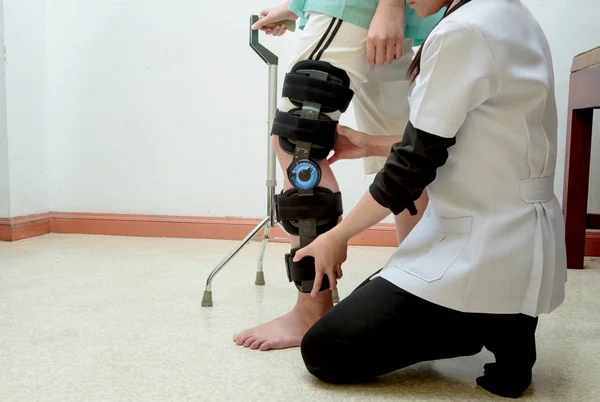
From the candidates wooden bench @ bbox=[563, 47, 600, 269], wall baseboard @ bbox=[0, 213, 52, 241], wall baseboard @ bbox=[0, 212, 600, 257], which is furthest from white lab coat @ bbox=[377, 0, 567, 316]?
wall baseboard @ bbox=[0, 213, 52, 241]

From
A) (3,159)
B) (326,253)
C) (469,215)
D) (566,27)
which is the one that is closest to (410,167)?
(469,215)

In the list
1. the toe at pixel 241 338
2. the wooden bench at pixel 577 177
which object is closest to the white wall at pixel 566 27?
the wooden bench at pixel 577 177

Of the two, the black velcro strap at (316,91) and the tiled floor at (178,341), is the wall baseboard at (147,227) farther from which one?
the black velcro strap at (316,91)

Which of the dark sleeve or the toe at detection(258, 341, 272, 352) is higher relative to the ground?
the dark sleeve

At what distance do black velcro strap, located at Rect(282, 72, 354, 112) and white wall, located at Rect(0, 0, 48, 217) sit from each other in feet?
5.30

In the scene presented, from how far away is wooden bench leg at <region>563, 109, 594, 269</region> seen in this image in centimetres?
194

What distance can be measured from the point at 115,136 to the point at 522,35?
6.15 feet

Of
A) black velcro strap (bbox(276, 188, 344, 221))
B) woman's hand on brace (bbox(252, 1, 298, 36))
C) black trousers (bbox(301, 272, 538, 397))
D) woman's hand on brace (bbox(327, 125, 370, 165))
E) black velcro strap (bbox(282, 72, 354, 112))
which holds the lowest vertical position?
black trousers (bbox(301, 272, 538, 397))

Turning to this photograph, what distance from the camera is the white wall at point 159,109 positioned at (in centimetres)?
232

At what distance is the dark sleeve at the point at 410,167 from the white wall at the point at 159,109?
1.33 m

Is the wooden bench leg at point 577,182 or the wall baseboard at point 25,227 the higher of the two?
the wooden bench leg at point 577,182

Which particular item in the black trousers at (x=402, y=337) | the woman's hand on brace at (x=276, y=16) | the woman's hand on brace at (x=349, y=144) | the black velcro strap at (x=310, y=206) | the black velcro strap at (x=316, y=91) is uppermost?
the woman's hand on brace at (x=276, y=16)

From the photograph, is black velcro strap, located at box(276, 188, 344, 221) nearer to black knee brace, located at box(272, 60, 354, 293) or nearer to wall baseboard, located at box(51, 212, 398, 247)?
black knee brace, located at box(272, 60, 354, 293)

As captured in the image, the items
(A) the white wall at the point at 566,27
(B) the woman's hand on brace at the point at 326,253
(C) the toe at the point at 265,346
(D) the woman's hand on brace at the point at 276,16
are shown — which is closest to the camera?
(B) the woman's hand on brace at the point at 326,253
